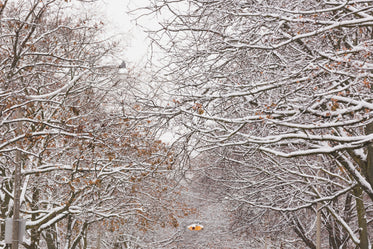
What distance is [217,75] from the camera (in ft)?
29.8

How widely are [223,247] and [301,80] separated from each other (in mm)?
30680

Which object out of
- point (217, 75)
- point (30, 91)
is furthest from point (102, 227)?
point (217, 75)

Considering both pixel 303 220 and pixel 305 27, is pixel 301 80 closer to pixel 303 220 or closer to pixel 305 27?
pixel 305 27

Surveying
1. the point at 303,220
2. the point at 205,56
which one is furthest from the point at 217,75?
the point at 303,220

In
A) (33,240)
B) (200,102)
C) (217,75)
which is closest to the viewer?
(200,102)

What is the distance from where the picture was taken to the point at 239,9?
309 inches

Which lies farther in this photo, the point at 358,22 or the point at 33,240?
the point at 33,240

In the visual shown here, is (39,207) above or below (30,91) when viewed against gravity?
below

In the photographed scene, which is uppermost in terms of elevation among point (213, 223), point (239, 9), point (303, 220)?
point (213, 223)

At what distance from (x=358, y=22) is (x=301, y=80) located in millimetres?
1198

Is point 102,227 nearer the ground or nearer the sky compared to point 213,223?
nearer the ground

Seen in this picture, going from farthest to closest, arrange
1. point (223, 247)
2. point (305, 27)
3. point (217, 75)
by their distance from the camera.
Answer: point (223, 247) < point (217, 75) < point (305, 27)

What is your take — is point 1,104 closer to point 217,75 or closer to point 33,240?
point 217,75

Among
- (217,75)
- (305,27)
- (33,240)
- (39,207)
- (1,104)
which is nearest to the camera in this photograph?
(305,27)
